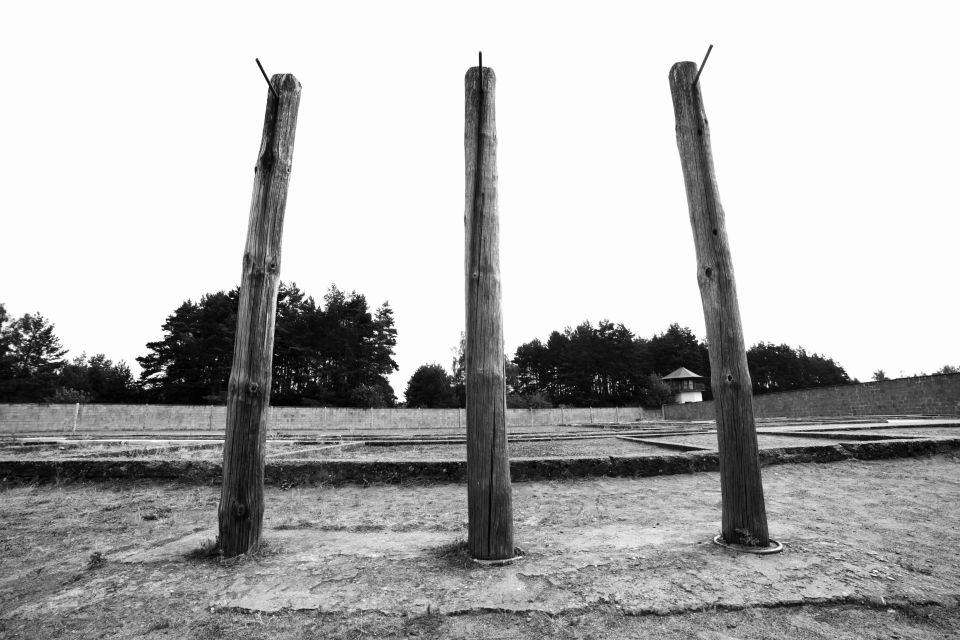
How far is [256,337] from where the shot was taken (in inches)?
116

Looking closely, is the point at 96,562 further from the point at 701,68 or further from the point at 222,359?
the point at 222,359

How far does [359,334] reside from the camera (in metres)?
48.0

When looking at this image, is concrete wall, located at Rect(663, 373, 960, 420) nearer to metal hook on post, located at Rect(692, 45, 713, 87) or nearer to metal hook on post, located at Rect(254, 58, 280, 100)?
metal hook on post, located at Rect(692, 45, 713, 87)

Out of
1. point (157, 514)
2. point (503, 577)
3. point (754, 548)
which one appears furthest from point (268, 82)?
point (754, 548)

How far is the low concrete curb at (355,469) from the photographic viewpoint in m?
5.74

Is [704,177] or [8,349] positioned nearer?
[704,177]

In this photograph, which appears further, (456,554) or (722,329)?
(722,329)

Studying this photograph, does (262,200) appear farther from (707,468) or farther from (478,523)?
(707,468)

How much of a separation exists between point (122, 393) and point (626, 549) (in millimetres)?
53933

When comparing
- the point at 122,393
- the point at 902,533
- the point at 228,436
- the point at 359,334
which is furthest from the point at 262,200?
the point at 122,393

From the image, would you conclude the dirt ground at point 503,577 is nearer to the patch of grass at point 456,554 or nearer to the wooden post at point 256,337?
the patch of grass at point 456,554

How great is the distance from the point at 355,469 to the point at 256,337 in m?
3.40

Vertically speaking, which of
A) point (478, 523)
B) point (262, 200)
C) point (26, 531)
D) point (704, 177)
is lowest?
point (26, 531)

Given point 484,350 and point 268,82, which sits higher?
point 268,82
